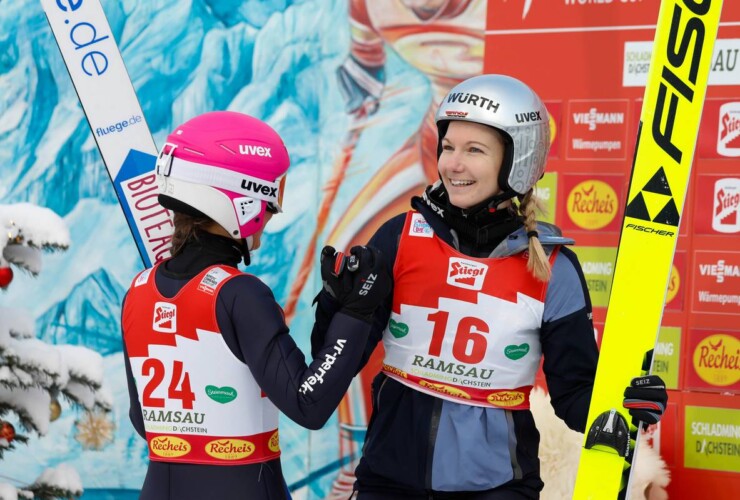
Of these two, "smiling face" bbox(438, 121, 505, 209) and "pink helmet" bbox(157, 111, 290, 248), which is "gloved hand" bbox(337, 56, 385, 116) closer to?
"smiling face" bbox(438, 121, 505, 209)

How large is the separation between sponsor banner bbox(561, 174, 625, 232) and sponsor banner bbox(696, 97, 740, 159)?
0.36 meters

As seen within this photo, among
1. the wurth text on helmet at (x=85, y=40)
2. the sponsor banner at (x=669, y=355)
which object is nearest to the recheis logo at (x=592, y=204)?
the sponsor banner at (x=669, y=355)

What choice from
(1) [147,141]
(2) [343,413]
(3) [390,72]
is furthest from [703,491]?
(1) [147,141]

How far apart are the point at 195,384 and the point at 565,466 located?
1.94m

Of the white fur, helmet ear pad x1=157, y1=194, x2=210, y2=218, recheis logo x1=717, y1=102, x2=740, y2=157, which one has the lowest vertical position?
the white fur

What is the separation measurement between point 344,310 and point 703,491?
7.65 feet

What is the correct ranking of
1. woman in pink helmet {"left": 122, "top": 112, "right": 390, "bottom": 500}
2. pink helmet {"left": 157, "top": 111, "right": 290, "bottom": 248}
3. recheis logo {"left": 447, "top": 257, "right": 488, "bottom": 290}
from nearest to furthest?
woman in pink helmet {"left": 122, "top": 112, "right": 390, "bottom": 500}
pink helmet {"left": 157, "top": 111, "right": 290, "bottom": 248}
recheis logo {"left": 447, "top": 257, "right": 488, "bottom": 290}

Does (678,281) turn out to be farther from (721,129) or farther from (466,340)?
(466,340)

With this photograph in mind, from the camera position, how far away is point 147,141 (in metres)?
2.84

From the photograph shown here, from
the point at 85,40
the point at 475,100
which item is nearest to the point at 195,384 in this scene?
the point at 475,100

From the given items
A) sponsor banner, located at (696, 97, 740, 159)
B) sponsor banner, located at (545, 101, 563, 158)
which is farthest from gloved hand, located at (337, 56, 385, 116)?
sponsor banner, located at (696, 97, 740, 159)

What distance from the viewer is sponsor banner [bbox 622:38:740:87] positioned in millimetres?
3721

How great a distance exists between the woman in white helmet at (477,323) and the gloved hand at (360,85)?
1745mm

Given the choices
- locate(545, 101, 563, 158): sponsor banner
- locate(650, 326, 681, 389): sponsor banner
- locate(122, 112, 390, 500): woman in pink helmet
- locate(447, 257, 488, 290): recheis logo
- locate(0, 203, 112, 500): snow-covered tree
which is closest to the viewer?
locate(122, 112, 390, 500): woman in pink helmet
